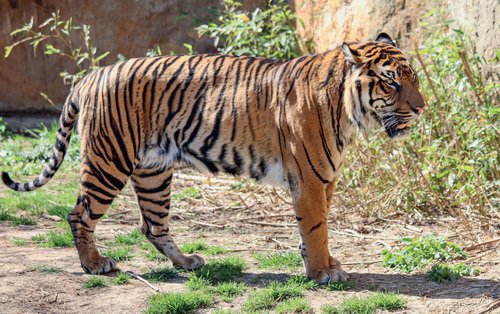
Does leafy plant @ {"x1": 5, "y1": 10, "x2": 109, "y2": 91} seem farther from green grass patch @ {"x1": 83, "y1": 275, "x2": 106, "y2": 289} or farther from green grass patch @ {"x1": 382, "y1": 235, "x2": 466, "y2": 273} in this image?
green grass patch @ {"x1": 382, "y1": 235, "x2": 466, "y2": 273}

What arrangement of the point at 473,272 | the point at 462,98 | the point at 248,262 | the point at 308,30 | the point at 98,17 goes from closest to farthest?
the point at 473,272
the point at 248,262
the point at 462,98
the point at 308,30
the point at 98,17

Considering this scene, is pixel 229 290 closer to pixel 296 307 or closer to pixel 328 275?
pixel 296 307

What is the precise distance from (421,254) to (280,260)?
1047 mm

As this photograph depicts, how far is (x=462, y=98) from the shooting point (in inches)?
194

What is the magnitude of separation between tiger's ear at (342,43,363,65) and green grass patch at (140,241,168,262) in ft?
7.04

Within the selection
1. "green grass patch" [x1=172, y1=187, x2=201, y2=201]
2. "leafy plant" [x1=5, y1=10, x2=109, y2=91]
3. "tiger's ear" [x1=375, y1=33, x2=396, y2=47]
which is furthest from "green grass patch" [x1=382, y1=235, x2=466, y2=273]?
"leafy plant" [x1=5, y1=10, x2=109, y2=91]

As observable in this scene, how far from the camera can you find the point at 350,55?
151 inches

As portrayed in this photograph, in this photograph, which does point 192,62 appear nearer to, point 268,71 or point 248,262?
point 268,71

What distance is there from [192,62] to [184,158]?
0.74m

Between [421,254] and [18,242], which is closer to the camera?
[421,254]

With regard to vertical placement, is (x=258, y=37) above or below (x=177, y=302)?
above

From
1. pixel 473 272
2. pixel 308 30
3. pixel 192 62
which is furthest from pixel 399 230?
pixel 308 30

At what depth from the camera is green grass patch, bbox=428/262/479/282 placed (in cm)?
396

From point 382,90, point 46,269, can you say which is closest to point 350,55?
point 382,90
